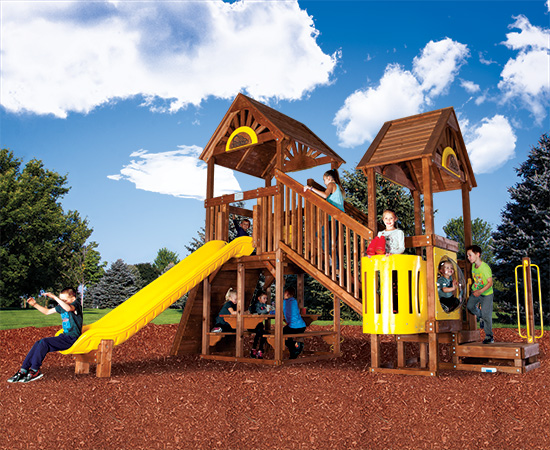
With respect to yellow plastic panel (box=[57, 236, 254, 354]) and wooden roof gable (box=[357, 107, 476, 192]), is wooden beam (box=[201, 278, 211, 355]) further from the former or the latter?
wooden roof gable (box=[357, 107, 476, 192])

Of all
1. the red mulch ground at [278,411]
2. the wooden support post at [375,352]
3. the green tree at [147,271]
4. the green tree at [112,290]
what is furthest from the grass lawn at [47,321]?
the green tree at [147,271]

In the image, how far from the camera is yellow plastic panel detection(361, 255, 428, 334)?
24.9ft

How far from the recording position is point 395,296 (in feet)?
25.1

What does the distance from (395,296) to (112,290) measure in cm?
3408

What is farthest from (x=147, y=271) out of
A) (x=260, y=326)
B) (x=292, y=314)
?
(x=292, y=314)

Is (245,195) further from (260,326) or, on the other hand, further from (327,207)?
(260,326)

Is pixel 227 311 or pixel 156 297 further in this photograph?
pixel 227 311

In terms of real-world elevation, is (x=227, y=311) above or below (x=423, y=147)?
below

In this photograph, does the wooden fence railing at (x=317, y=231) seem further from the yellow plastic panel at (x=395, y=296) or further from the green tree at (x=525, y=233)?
the green tree at (x=525, y=233)

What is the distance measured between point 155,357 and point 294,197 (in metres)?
4.62

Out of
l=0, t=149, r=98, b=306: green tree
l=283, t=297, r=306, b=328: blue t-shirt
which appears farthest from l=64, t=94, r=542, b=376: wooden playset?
l=0, t=149, r=98, b=306: green tree

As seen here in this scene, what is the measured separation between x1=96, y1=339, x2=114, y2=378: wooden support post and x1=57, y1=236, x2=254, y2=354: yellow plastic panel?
0.11m

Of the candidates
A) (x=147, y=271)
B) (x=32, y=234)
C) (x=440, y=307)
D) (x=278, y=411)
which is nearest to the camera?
(x=278, y=411)

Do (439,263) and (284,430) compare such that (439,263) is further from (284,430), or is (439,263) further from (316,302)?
(316,302)
